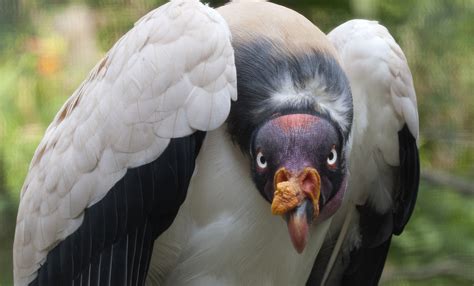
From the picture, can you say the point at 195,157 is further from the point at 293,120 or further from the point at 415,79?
the point at 415,79

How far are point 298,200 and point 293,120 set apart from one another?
236mm

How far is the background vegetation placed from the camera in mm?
4801

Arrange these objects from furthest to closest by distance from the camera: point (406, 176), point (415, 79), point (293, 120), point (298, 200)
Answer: point (415, 79) → point (406, 176) → point (293, 120) → point (298, 200)

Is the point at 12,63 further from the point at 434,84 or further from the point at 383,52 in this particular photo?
the point at 383,52

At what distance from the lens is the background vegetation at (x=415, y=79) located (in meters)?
4.80

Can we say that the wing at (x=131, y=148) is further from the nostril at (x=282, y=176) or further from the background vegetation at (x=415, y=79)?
the background vegetation at (x=415, y=79)

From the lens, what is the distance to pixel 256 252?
296 cm

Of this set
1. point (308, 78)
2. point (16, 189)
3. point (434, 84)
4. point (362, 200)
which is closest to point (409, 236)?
point (434, 84)

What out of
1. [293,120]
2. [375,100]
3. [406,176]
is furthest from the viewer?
[406,176]

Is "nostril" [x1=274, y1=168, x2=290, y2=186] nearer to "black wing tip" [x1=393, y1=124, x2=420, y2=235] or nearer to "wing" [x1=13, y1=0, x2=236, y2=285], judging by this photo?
"wing" [x1=13, y1=0, x2=236, y2=285]

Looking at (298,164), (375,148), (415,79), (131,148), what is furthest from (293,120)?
(415,79)

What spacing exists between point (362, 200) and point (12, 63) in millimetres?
2244

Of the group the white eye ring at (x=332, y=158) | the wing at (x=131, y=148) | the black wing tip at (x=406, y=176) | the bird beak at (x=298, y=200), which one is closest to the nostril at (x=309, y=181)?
the bird beak at (x=298, y=200)

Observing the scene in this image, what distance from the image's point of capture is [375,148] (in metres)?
3.29
